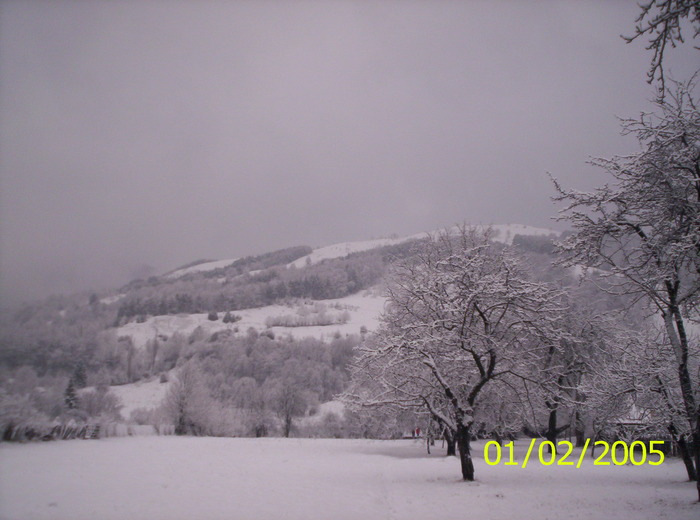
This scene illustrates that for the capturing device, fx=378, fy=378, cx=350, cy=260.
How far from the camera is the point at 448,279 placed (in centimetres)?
1429

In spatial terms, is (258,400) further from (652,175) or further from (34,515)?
(652,175)

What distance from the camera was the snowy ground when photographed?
9.40 metres

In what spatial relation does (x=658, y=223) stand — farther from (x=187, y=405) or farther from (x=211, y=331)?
(x=211, y=331)

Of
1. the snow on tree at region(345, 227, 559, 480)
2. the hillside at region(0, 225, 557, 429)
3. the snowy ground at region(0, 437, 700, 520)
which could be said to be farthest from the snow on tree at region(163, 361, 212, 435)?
the snow on tree at region(345, 227, 559, 480)

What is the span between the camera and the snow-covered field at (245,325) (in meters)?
108

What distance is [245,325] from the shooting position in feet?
391

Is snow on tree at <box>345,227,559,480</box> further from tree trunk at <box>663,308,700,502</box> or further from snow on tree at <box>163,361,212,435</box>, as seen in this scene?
snow on tree at <box>163,361,212,435</box>

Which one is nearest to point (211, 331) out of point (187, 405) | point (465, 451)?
point (187, 405)

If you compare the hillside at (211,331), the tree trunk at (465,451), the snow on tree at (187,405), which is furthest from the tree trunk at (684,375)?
the snow on tree at (187,405)

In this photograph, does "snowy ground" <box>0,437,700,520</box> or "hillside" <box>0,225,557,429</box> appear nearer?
"snowy ground" <box>0,437,700,520</box>

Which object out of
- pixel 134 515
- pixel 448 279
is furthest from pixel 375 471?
pixel 134 515

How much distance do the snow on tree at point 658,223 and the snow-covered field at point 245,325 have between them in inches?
3403

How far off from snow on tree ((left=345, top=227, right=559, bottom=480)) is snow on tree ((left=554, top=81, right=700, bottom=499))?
9.60 feet

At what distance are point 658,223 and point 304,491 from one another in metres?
13.2
